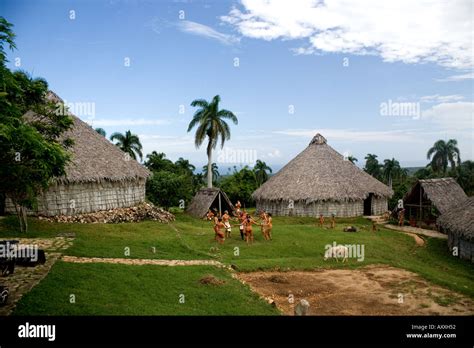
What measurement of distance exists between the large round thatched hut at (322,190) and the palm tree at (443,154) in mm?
30961

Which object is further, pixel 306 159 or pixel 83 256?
pixel 306 159

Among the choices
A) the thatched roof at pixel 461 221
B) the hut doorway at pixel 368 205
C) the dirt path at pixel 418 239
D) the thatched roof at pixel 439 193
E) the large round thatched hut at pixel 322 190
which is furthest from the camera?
the hut doorway at pixel 368 205

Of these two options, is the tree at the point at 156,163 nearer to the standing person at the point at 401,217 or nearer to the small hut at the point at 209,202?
the small hut at the point at 209,202

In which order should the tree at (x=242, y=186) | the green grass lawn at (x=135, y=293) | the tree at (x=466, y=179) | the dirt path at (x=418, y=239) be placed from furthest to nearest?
1. the tree at (x=242, y=186)
2. the tree at (x=466, y=179)
3. the dirt path at (x=418, y=239)
4. the green grass lawn at (x=135, y=293)

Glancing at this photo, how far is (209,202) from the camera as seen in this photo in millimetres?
35656

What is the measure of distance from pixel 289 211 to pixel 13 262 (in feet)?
95.7

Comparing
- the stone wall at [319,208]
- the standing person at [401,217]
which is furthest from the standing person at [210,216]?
the standing person at [401,217]

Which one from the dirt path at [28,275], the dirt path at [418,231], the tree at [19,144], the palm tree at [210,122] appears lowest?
the dirt path at [418,231]

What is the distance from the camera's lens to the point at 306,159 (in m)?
43.5

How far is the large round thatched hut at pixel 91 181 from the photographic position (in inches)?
1005
